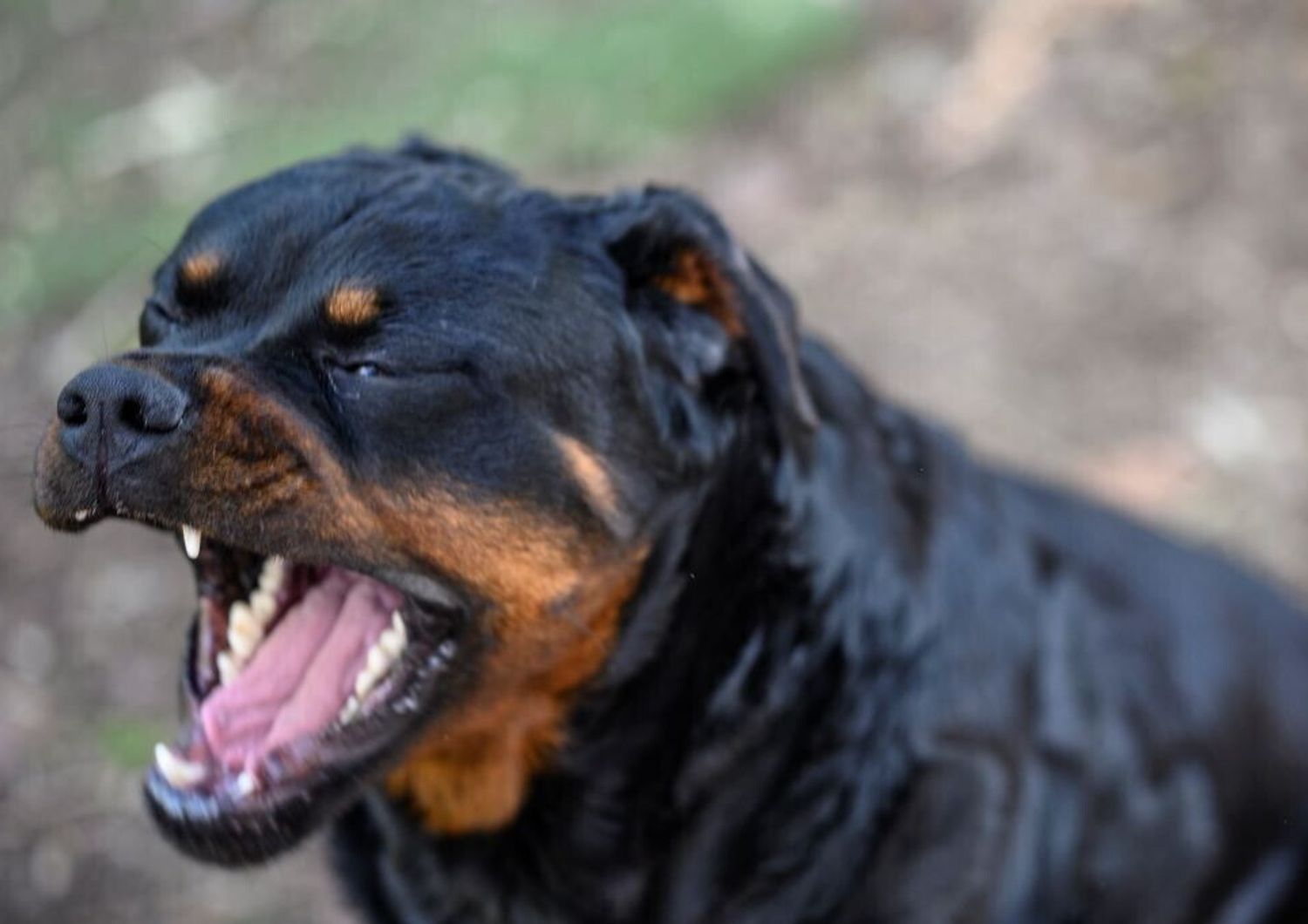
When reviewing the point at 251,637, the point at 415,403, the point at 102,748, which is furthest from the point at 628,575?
the point at 102,748

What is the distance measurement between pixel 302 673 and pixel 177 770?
278 mm

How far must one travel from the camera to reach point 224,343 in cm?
237

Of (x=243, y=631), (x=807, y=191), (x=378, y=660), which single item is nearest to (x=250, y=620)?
(x=243, y=631)

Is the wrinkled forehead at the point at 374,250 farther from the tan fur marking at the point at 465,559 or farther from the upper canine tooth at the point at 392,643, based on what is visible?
the upper canine tooth at the point at 392,643

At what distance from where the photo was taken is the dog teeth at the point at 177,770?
241 centimetres

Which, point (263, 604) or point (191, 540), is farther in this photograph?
point (263, 604)

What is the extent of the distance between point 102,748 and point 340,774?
7.10 feet

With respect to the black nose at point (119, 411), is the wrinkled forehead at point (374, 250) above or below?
above

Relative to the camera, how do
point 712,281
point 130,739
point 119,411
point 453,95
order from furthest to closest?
point 453,95
point 130,739
point 712,281
point 119,411

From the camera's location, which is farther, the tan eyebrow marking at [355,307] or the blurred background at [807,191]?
the blurred background at [807,191]

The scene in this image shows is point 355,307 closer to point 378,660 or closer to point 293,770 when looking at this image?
point 378,660

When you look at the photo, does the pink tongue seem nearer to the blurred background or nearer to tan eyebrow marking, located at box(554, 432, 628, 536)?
tan eyebrow marking, located at box(554, 432, 628, 536)

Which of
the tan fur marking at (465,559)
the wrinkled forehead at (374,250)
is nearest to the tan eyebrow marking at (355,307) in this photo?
the wrinkled forehead at (374,250)

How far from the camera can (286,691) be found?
2588mm
